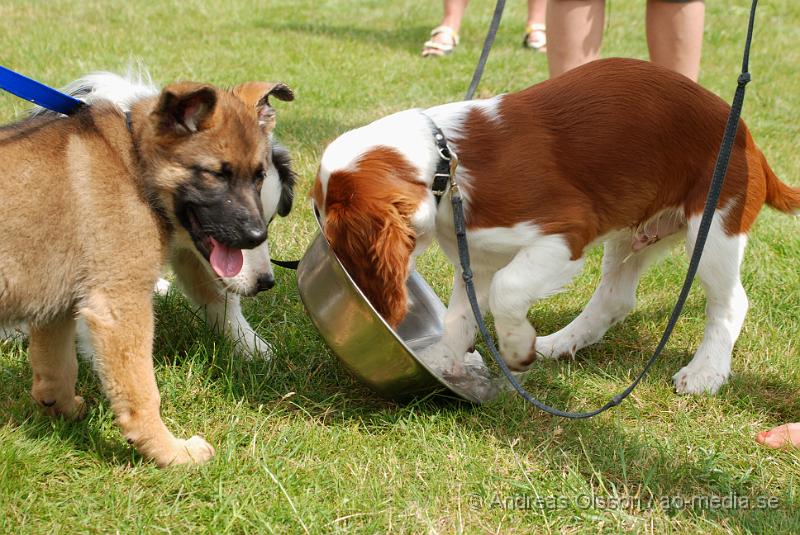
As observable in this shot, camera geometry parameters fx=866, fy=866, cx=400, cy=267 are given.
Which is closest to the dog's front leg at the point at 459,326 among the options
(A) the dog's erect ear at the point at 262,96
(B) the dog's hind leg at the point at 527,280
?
(B) the dog's hind leg at the point at 527,280

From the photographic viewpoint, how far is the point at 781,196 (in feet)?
11.9

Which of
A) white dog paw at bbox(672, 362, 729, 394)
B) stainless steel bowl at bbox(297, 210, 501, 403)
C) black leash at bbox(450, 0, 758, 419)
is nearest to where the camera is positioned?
black leash at bbox(450, 0, 758, 419)

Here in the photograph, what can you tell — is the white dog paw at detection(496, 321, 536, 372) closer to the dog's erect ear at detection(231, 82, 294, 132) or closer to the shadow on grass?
the dog's erect ear at detection(231, 82, 294, 132)

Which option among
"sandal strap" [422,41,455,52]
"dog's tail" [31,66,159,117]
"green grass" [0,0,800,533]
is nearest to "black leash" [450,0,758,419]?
"green grass" [0,0,800,533]

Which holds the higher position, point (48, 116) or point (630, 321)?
point (48, 116)

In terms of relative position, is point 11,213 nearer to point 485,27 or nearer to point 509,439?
point 509,439

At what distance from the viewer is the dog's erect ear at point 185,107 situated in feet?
8.90

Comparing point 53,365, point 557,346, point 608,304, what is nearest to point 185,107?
point 53,365

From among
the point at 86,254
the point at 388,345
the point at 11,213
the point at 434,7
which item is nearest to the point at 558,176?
the point at 388,345

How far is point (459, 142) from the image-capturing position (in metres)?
3.20

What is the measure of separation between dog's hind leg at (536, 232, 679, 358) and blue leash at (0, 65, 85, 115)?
7.10ft

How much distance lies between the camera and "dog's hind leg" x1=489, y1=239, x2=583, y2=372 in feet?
10.4

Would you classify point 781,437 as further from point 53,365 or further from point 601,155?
point 53,365

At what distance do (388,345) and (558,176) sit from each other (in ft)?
2.98
